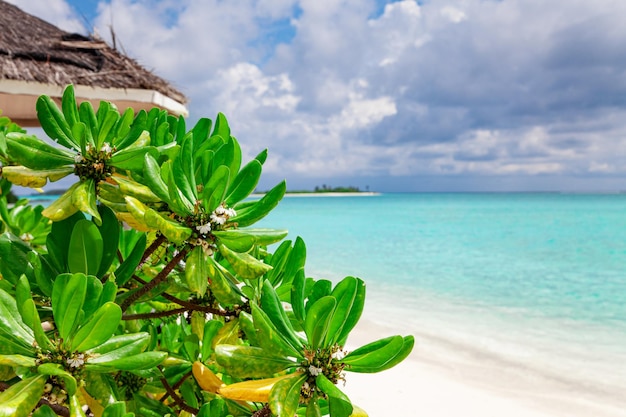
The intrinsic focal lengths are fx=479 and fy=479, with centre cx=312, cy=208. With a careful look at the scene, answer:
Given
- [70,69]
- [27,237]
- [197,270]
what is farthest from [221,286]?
[70,69]

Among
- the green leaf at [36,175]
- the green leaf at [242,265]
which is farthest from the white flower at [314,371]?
the green leaf at [36,175]

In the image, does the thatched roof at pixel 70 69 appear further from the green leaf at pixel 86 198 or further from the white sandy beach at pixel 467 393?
the green leaf at pixel 86 198

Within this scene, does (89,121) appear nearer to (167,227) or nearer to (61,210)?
(61,210)

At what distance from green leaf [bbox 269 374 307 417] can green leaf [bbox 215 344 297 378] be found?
3 cm

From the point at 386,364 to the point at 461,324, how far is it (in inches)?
240

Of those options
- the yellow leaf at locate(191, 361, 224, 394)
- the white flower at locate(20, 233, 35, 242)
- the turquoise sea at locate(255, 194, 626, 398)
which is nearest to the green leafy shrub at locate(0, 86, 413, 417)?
the yellow leaf at locate(191, 361, 224, 394)

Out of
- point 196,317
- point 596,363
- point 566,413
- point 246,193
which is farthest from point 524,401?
point 246,193

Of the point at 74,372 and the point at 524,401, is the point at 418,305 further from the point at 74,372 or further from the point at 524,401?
the point at 74,372

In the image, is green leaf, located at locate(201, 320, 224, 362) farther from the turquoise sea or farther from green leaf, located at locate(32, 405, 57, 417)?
the turquoise sea

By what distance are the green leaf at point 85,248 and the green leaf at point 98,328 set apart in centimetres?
12

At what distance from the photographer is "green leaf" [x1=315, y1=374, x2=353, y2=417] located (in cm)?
61

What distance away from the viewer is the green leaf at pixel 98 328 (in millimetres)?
567

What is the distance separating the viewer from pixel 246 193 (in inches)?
28.4

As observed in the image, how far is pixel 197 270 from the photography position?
668 millimetres
